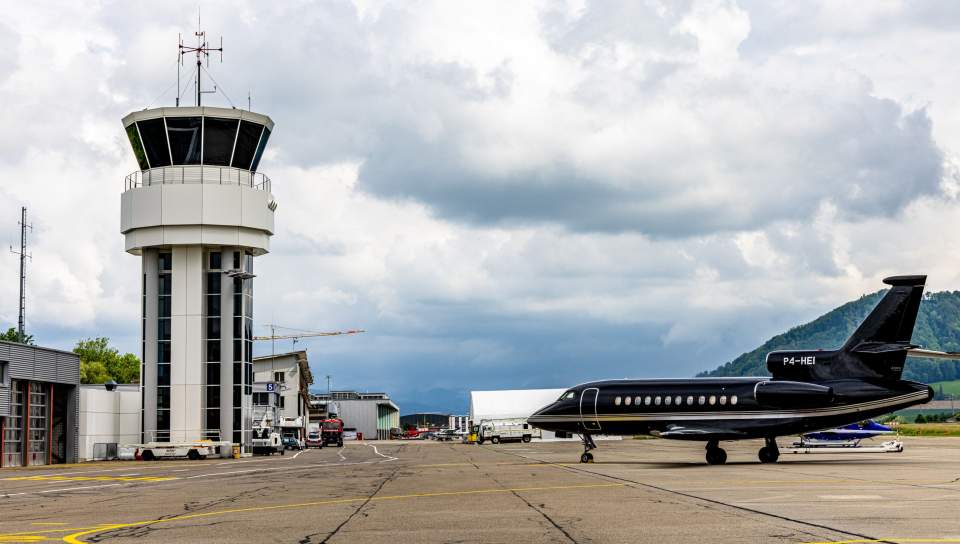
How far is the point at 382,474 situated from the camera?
136 feet

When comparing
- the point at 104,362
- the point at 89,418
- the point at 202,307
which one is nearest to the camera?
the point at 89,418

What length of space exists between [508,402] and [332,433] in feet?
86.2

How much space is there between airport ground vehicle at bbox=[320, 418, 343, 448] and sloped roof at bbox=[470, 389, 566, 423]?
19.9 m

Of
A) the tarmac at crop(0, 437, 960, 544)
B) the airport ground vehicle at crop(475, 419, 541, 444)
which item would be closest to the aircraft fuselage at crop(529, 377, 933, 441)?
the tarmac at crop(0, 437, 960, 544)

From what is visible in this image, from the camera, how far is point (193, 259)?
7262 centimetres

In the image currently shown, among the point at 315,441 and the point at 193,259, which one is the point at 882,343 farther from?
the point at 315,441

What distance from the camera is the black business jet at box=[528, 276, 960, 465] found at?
41.0m

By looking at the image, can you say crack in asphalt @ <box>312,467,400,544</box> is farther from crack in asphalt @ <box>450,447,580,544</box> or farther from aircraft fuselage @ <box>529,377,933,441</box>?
aircraft fuselage @ <box>529,377,933,441</box>

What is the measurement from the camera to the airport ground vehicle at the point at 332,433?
116500mm

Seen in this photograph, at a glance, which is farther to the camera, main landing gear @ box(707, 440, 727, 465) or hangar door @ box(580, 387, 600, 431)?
hangar door @ box(580, 387, 600, 431)

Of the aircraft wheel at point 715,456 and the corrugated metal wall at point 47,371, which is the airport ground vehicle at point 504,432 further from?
the aircraft wheel at point 715,456

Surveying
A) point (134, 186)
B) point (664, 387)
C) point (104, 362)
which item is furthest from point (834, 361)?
point (104, 362)

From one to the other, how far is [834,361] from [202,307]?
45.0 m

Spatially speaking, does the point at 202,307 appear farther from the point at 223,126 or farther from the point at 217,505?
the point at 217,505
